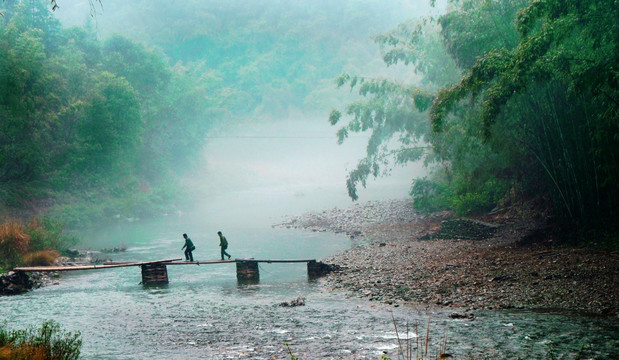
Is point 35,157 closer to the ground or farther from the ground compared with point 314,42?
closer to the ground

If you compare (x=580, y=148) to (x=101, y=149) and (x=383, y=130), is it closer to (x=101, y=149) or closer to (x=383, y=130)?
(x=383, y=130)

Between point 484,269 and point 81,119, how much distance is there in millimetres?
26197

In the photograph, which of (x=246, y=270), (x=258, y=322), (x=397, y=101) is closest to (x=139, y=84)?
(x=397, y=101)

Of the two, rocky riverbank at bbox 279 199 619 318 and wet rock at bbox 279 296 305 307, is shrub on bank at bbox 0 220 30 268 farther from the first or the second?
rocky riverbank at bbox 279 199 619 318

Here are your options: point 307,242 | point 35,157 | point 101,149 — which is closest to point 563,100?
point 307,242

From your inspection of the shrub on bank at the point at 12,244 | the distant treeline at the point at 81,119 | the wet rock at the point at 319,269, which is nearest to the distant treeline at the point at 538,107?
the wet rock at the point at 319,269

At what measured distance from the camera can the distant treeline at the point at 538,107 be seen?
11.1 metres

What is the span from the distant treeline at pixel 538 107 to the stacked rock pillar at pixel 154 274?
9.65m

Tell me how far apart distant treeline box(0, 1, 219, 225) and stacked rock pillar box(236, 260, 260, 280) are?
13.8m

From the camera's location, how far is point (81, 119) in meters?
30.9

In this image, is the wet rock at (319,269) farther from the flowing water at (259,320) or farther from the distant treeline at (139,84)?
the distant treeline at (139,84)

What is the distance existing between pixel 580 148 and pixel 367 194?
38.0m

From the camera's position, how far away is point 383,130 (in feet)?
118

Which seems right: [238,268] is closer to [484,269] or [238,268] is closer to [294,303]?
[294,303]
